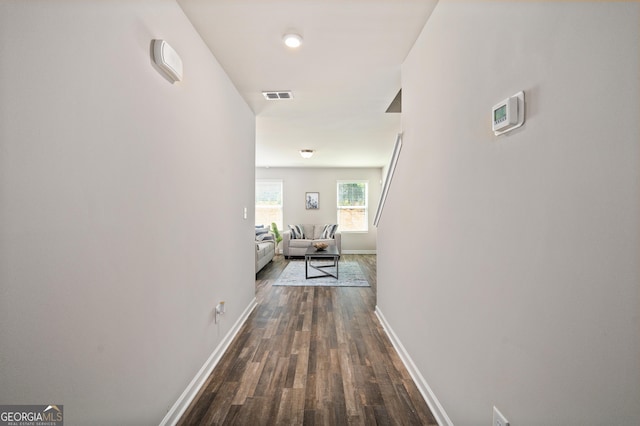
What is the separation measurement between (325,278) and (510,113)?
183 inches

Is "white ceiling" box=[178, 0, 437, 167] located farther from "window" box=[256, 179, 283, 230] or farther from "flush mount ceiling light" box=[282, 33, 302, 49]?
"window" box=[256, 179, 283, 230]

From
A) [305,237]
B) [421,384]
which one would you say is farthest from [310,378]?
[305,237]

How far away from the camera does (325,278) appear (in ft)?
17.6

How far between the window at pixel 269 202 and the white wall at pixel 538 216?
725cm

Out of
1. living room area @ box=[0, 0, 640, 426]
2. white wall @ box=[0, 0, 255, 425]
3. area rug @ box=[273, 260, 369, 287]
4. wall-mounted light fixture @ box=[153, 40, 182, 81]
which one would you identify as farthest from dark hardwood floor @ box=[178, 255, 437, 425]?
wall-mounted light fixture @ box=[153, 40, 182, 81]

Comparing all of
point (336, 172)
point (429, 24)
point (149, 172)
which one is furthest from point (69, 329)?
point (336, 172)

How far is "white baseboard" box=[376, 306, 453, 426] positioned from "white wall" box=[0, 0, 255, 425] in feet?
4.85

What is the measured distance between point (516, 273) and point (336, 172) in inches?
309

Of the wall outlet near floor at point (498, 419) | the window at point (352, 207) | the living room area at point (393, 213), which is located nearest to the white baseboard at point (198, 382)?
the living room area at point (393, 213)

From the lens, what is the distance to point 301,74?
272 cm

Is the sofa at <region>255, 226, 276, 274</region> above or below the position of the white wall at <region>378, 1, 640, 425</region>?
below

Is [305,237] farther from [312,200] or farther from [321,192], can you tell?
[321,192]

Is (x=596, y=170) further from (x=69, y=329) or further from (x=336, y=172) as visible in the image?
(x=336, y=172)

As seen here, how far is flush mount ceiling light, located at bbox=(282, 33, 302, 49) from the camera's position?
81.3 inches
